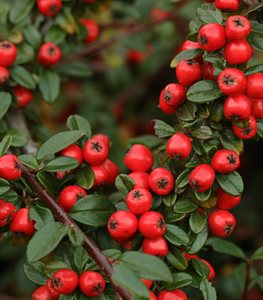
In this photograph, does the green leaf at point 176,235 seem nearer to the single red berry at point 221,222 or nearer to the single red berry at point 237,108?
the single red berry at point 221,222

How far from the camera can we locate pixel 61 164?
6.77 feet

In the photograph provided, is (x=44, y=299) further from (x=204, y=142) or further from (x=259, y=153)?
(x=259, y=153)

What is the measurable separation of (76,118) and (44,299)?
719mm

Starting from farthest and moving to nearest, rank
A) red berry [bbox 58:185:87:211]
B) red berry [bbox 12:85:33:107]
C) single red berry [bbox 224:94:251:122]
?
red berry [bbox 12:85:33:107]
red berry [bbox 58:185:87:211]
single red berry [bbox 224:94:251:122]

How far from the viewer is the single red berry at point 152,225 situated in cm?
192

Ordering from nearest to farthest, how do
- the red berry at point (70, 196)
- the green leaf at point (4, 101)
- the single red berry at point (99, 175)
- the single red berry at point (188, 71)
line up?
the single red berry at point (188, 71)
the red berry at point (70, 196)
the single red berry at point (99, 175)
the green leaf at point (4, 101)

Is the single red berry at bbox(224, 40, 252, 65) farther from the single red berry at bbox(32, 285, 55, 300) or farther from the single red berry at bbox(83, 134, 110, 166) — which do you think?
the single red berry at bbox(32, 285, 55, 300)

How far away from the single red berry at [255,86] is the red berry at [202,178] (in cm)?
29

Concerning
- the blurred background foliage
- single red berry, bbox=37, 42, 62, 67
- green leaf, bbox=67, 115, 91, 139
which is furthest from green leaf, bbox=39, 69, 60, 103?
green leaf, bbox=67, 115, 91, 139

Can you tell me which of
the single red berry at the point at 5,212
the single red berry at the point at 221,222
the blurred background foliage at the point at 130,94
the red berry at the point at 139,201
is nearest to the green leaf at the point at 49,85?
the blurred background foliage at the point at 130,94

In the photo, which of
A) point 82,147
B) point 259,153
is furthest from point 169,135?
point 259,153

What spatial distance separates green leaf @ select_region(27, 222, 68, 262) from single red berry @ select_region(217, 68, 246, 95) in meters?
0.69

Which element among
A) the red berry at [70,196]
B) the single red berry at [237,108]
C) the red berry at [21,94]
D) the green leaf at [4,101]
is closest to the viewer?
the single red berry at [237,108]

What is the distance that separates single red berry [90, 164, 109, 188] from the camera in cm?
222
